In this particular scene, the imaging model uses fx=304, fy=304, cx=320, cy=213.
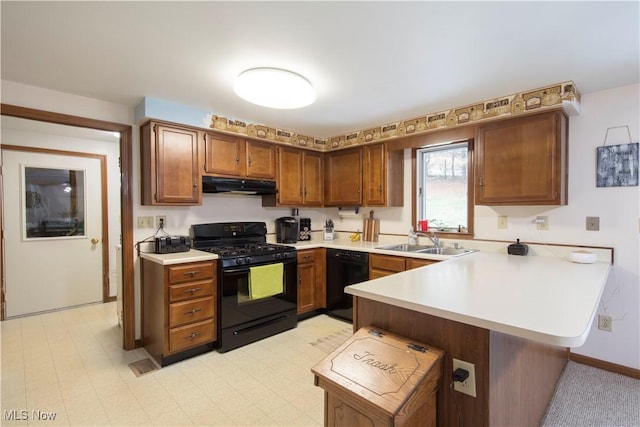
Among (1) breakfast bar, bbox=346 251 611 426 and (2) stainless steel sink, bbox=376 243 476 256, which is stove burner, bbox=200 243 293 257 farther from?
(1) breakfast bar, bbox=346 251 611 426

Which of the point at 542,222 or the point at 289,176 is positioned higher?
the point at 289,176

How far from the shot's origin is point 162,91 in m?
2.51

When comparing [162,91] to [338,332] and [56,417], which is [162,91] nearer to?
[56,417]

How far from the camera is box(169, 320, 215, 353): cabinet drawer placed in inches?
97.0

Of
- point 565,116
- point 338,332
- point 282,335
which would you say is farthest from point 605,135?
point 282,335

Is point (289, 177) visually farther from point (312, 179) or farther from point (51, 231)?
point (51, 231)

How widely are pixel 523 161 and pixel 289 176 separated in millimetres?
2405

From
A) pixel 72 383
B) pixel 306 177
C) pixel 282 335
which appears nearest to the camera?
pixel 72 383

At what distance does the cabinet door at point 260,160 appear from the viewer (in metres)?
3.36

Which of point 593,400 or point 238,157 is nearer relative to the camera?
point 593,400

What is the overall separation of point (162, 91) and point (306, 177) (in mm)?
1909

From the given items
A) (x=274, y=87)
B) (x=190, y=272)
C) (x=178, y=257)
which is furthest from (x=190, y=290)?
(x=274, y=87)

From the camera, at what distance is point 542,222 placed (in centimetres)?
266

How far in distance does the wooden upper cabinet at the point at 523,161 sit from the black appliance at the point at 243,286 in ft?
6.65
